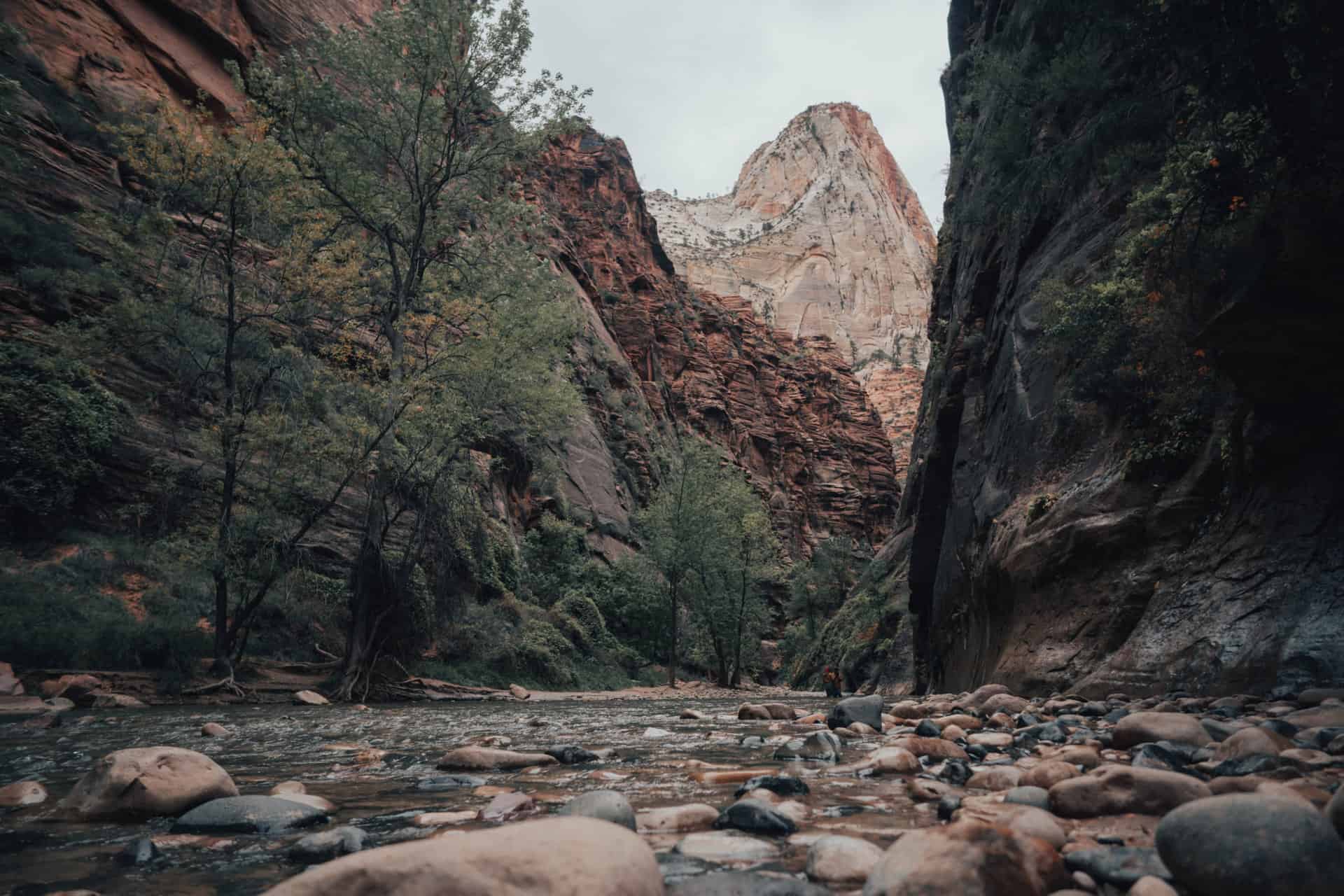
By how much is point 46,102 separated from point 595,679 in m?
23.1

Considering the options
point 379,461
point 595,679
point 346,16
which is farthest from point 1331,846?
point 346,16

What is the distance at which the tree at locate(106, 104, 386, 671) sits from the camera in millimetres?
12812

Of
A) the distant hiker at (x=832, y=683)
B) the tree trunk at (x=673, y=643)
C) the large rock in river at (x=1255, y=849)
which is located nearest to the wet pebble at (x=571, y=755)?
the large rock in river at (x=1255, y=849)

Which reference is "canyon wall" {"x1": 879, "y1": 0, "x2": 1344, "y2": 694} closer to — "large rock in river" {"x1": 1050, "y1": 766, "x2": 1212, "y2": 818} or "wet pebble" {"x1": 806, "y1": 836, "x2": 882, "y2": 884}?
"large rock in river" {"x1": 1050, "y1": 766, "x2": 1212, "y2": 818}

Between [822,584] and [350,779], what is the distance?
41.6m

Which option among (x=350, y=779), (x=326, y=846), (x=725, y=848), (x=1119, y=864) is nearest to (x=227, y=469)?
(x=350, y=779)

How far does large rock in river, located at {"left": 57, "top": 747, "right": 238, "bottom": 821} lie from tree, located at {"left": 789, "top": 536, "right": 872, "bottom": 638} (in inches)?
1622

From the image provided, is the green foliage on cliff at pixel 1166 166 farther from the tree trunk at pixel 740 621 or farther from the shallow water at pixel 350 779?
the tree trunk at pixel 740 621

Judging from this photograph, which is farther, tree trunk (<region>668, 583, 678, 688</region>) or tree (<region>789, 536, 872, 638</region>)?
tree (<region>789, 536, 872, 638</region>)

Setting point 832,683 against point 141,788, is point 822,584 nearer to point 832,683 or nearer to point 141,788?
point 832,683

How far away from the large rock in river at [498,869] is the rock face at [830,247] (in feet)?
305

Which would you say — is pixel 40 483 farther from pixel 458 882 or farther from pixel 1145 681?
pixel 1145 681

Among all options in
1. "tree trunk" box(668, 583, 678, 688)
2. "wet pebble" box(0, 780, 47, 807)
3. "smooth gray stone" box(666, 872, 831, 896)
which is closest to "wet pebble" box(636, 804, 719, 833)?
"smooth gray stone" box(666, 872, 831, 896)

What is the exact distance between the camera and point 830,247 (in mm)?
125688
